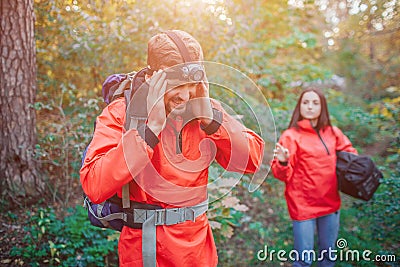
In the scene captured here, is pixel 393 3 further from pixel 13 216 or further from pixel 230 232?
pixel 13 216

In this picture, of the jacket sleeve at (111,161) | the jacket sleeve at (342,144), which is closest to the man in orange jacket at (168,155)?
the jacket sleeve at (111,161)

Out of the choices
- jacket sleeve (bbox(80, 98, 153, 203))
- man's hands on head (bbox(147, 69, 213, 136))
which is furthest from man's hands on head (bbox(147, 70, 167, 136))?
jacket sleeve (bbox(80, 98, 153, 203))

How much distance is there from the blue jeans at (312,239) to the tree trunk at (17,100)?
3028mm

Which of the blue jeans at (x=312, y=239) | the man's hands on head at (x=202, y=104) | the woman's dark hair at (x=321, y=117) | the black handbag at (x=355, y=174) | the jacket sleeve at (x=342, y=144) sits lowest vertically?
the blue jeans at (x=312, y=239)

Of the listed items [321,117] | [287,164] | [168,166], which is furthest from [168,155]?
[321,117]

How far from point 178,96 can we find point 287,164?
2116 millimetres

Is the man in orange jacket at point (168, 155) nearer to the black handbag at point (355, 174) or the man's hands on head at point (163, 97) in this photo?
the man's hands on head at point (163, 97)

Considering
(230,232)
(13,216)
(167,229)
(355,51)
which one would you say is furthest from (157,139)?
(355,51)

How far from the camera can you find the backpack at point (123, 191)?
1748mm

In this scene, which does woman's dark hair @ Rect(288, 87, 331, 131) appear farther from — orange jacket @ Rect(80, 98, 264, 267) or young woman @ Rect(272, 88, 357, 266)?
orange jacket @ Rect(80, 98, 264, 267)

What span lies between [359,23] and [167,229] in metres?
7.99

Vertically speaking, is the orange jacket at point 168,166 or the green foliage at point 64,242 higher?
the orange jacket at point 168,166

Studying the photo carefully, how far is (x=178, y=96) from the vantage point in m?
1.73

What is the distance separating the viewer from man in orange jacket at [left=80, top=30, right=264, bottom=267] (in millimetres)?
1622
